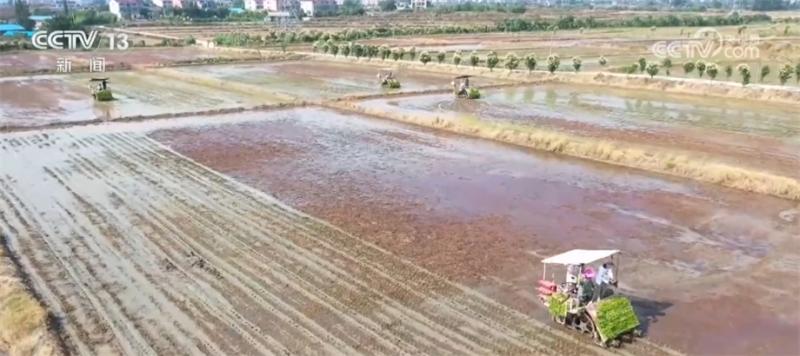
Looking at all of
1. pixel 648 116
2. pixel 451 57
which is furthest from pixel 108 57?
pixel 648 116

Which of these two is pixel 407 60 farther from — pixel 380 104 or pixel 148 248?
pixel 148 248

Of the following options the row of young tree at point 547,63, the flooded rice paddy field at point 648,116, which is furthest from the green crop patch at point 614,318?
the row of young tree at point 547,63

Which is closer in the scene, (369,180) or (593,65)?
(369,180)

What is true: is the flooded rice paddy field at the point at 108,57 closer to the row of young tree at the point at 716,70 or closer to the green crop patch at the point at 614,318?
the row of young tree at the point at 716,70

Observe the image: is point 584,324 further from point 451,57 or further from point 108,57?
point 108,57

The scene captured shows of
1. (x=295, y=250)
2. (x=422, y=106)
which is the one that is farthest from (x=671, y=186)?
(x=422, y=106)

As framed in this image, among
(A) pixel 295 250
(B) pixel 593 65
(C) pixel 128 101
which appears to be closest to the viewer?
(A) pixel 295 250
